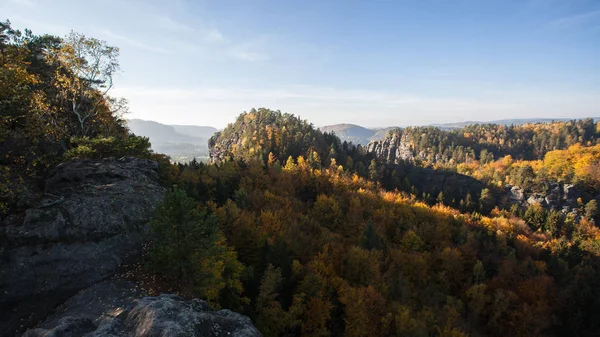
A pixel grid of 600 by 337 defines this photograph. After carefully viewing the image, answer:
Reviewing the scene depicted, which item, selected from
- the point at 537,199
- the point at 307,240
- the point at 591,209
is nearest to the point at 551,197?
the point at 537,199

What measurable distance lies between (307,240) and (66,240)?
47.1 metres

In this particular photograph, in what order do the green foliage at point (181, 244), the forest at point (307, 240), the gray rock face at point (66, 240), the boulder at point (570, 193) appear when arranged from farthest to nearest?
the boulder at point (570, 193) → the forest at point (307, 240) → the green foliage at point (181, 244) → the gray rock face at point (66, 240)

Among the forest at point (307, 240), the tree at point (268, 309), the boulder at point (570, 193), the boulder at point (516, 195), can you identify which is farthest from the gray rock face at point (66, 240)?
the boulder at point (570, 193)

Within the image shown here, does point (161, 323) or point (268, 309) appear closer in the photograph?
point (161, 323)

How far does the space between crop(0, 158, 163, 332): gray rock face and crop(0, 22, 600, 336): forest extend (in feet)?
6.31

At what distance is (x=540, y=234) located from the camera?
116 m

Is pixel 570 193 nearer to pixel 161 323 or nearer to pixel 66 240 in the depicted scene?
pixel 161 323

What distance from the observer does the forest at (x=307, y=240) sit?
2453cm

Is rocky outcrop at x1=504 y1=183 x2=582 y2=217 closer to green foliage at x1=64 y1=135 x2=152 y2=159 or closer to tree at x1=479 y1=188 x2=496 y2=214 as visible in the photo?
tree at x1=479 y1=188 x2=496 y2=214

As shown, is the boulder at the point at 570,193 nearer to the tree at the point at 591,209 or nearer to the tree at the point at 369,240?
the tree at the point at 591,209

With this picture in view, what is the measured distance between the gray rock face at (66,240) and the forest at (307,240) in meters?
1.92

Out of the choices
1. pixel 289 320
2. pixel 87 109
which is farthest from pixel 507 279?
pixel 87 109

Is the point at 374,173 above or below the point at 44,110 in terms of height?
below

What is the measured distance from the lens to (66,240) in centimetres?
2331
